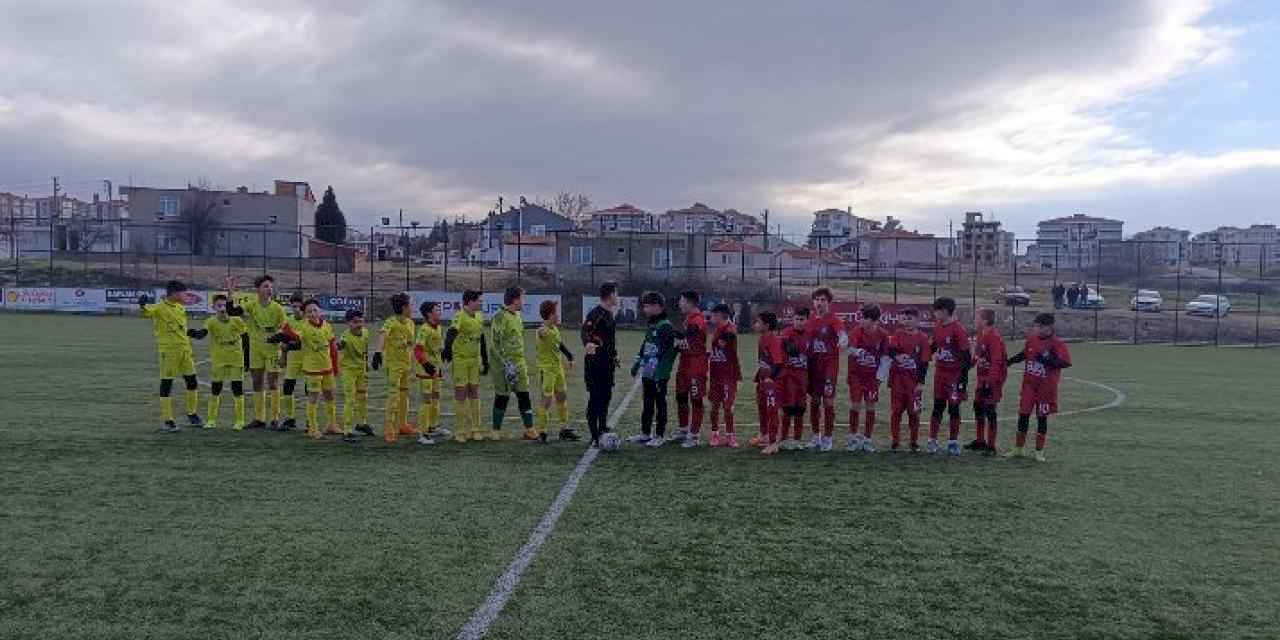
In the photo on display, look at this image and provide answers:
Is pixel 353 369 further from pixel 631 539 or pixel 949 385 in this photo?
pixel 949 385

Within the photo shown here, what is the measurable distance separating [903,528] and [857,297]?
3792 centimetres

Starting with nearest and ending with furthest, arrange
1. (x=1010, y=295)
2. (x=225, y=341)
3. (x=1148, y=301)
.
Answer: (x=225, y=341) < (x=1010, y=295) < (x=1148, y=301)

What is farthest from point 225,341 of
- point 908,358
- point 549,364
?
point 908,358

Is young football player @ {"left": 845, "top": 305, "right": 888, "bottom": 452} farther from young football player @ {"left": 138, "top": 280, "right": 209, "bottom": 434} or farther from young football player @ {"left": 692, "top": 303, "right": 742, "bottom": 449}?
young football player @ {"left": 138, "top": 280, "right": 209, "bottom": 434}

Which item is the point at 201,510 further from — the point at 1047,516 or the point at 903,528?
the point at 1047,516

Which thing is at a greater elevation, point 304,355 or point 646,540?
point 304,355

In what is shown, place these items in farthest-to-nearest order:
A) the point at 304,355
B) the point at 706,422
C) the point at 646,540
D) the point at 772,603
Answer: the point at 706,422 → the point at 304,355 → the point at 646,540 → the point at 772,603

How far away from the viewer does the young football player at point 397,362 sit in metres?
11.0

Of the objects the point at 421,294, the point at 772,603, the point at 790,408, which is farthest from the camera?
the point at 421,294

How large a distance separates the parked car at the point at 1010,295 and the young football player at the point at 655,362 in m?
37.1

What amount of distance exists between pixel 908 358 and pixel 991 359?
963 mm

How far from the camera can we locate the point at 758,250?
51938 millimetres

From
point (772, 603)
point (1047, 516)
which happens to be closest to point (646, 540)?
point (772, 603)

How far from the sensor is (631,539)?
6.94 m
